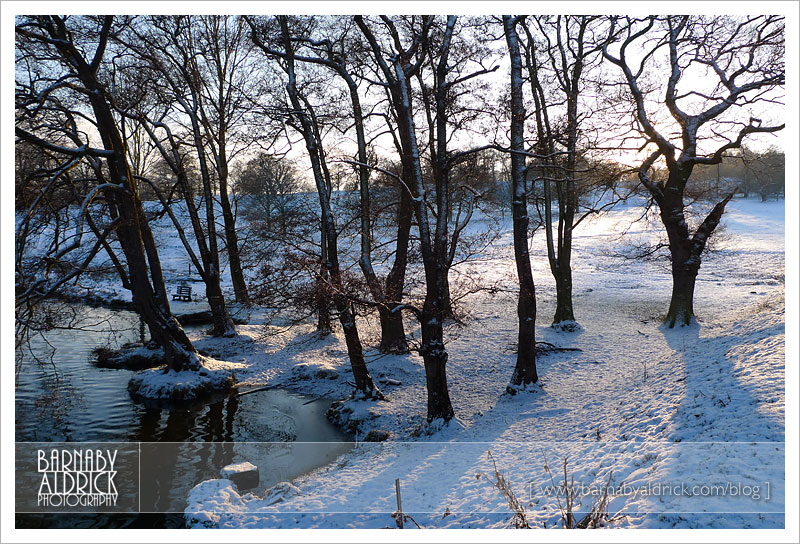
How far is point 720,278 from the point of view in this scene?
2523 cm

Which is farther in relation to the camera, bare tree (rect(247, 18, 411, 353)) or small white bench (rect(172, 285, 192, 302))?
small white bench (rect(172, 285, 192, 302))

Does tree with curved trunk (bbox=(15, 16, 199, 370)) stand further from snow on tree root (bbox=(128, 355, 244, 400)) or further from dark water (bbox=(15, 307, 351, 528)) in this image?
dark water (bbox=(15, 307, 351, 528))

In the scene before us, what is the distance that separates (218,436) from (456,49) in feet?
36.6

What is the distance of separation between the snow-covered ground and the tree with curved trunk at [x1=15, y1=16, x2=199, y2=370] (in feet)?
9.13

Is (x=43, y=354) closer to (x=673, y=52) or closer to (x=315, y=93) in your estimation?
(x=315, y=93)

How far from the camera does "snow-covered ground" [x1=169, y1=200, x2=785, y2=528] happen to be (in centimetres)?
536

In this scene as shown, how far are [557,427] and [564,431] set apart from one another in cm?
25

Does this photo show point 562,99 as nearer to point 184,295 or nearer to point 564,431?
point 564,431

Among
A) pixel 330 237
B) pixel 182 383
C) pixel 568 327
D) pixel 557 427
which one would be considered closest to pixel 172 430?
pixel 182 383

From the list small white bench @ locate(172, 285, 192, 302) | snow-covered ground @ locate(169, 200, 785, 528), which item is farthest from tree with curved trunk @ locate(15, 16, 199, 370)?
small white bench @ locate(172, 285, 192, 302)

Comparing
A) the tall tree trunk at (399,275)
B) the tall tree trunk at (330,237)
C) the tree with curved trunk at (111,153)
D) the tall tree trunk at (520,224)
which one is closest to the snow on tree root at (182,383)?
the tree with curved trunk at (111,153)

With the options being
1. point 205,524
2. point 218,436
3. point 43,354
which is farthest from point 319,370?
point 43,354

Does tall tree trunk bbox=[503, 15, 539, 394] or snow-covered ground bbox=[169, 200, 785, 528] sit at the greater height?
tall tree trunk bbox=[503, 15, 539, 394]

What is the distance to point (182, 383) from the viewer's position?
Answer: 1209cm
